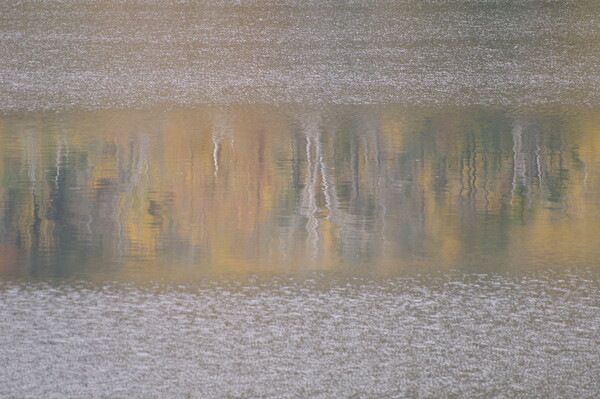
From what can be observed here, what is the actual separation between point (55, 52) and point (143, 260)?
6670 millimetres

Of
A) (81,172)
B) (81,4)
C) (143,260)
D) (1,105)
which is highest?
(81,4)

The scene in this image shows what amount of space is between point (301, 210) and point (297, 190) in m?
0.48

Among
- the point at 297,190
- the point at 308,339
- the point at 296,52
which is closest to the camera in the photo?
the point at 308,339

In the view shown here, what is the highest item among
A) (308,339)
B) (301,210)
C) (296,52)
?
(296,52)

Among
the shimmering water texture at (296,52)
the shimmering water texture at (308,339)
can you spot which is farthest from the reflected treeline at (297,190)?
the shimmering water texture at (296,52)

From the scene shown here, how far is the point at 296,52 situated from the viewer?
412 inches

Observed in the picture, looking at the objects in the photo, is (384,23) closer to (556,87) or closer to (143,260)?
(556,87)

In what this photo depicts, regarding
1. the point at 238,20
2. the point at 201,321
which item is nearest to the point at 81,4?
the point at 238,20

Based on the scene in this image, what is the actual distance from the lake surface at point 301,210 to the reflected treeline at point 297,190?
0.02 m

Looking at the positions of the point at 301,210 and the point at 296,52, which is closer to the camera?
the point at 301,210

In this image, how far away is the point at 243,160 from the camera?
6.61 metres

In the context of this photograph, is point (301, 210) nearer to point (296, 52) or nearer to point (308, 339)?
point (308, 339)

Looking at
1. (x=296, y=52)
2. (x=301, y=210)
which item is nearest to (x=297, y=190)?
(x=301, y=210)

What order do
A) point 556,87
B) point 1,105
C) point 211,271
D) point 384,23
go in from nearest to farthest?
point 211,271 → point 1,105 → point 556,87 → point 384,23
